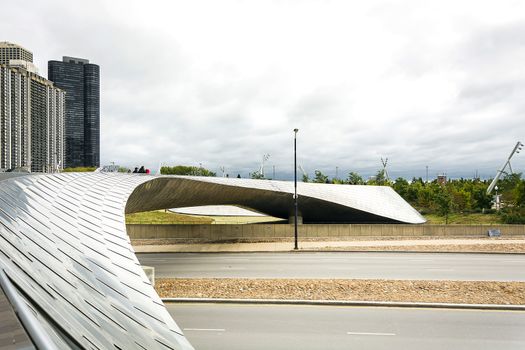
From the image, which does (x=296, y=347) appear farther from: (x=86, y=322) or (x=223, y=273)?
(x=223, y=273)

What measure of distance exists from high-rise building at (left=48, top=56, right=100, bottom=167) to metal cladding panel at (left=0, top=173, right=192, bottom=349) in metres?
155

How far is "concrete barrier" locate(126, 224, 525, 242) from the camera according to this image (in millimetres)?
30938

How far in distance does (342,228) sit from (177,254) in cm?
1543

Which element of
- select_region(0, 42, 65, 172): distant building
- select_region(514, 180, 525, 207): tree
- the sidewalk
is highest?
select_region(0, 42, 65, 172): distant building

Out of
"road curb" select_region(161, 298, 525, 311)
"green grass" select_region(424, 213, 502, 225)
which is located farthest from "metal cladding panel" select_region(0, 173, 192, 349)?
"green grass" select_region(424, 213, 502, 225)

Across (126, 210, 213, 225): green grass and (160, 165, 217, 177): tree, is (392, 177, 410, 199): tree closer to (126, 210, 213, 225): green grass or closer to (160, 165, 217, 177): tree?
(126, 210, 213, 225): green grass

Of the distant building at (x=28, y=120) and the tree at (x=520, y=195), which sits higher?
the distant building at (x=28, y=120)

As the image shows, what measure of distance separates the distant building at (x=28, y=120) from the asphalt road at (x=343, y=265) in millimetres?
59263

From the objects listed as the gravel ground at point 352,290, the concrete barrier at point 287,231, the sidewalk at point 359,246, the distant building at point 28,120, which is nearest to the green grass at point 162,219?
the concrete barrier at point 287,231

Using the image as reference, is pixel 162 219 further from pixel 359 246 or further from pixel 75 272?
pixel 75 272

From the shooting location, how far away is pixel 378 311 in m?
11.6

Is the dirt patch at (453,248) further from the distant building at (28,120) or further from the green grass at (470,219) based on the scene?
the distant building at (28,120)

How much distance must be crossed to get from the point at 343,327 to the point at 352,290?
354cm

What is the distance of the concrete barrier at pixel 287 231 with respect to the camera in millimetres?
30938
